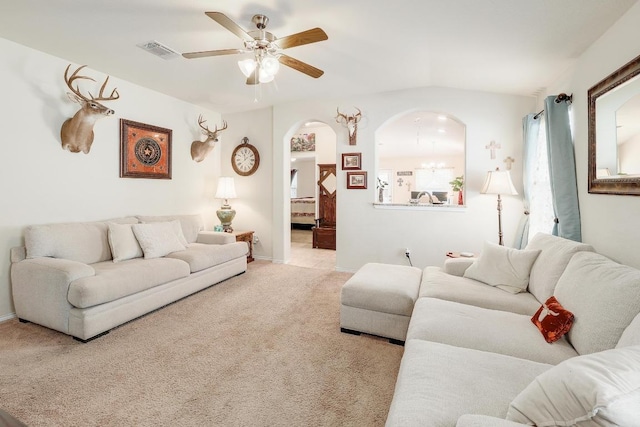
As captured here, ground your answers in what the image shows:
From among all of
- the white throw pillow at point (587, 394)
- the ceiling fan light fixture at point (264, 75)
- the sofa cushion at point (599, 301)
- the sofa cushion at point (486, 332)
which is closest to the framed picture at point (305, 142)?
the ceiling fan light fixture at point (264, 75)

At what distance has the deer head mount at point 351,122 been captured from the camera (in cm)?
428

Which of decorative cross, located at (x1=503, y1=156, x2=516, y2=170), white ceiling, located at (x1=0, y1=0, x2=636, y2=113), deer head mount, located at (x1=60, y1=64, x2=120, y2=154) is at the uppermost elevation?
white ceiling, located at (x1=0, y1=0, x2=636, y2=113)

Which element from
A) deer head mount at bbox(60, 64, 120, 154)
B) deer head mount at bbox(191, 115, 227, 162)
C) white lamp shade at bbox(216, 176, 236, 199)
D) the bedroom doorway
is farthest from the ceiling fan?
the bedroom doorway

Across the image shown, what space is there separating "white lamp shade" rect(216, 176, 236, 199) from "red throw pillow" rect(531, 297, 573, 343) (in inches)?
170

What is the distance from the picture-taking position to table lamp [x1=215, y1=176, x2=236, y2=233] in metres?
4.83

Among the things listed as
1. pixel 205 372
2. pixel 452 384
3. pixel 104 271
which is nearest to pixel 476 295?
pixel 452 384

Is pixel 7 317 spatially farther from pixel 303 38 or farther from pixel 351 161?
pixel 351 161

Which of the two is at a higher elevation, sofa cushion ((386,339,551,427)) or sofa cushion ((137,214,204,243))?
sofa cushion ((137,214,204,243))

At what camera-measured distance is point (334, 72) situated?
3.48 metres

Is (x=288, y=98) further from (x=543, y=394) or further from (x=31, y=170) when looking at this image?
(x=543, y=394)

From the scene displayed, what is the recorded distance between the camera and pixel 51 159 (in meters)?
3.10

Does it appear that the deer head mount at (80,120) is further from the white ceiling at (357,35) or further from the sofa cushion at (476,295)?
the sofa cushion at (476,295)

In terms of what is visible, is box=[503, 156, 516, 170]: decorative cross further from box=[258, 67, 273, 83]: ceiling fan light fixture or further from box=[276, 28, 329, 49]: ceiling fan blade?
box=[258, 67, 273, 83]: ceiling fan light fixture

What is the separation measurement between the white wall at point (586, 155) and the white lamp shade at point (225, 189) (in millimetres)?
4378
